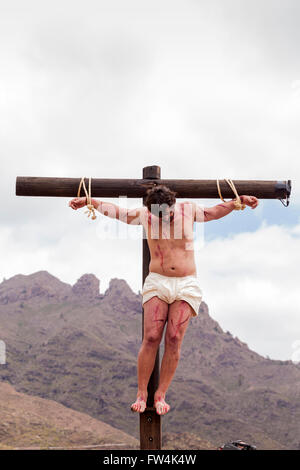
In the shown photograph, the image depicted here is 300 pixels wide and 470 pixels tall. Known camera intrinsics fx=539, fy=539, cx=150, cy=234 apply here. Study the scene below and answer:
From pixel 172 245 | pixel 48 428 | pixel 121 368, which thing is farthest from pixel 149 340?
pixel 121 368

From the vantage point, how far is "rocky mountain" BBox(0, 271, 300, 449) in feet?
331

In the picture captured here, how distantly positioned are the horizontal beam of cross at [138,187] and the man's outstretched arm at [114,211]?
224 millimetres

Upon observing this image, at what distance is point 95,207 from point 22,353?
119527mm

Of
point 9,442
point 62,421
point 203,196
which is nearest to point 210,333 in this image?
point 62,421

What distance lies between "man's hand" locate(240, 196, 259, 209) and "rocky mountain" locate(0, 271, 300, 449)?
290ft

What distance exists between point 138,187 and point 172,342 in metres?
1.97

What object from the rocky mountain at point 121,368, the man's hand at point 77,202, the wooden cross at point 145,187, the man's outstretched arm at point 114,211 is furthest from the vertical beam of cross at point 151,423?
the rocky mountain at point 121,368

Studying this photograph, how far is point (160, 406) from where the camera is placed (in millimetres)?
6062

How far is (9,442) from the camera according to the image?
74.0 m

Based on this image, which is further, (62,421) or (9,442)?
(62,421)

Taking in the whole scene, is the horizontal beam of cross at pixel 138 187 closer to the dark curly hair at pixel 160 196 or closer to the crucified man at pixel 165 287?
the crucified man at pixel 165 287

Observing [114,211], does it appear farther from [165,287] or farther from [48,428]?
[48,428]

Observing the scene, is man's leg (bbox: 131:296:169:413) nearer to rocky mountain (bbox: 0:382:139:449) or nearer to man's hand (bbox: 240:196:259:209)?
man's hand (bbox: 240:196:259:209)
